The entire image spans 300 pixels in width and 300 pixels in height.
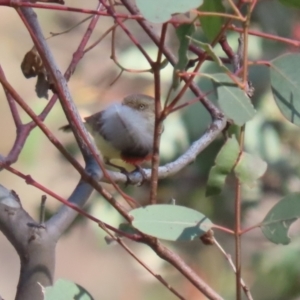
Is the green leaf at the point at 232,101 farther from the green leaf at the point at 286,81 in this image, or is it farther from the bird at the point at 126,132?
the bird at the point at 126,132

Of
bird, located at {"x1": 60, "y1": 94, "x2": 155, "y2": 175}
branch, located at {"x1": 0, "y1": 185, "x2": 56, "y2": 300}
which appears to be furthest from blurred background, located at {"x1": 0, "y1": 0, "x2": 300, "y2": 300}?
branch, located at {"x1": 0, "y1": 185, "x2": 56, "y2": 300}

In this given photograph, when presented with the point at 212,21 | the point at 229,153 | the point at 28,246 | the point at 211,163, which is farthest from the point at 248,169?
the point at 211,163

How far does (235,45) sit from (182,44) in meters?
1.06

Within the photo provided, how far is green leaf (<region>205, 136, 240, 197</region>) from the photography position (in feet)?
1.85

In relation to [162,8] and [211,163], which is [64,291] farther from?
[211,163]

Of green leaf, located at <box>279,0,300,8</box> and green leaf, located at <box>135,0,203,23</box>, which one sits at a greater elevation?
green leaf, located at <box>279,0,300,8</box>

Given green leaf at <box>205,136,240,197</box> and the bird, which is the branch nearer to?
green leaf at <box>205,136,240,197</box>

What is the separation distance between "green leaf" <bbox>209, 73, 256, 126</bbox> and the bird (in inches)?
34.0

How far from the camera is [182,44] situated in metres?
0.54

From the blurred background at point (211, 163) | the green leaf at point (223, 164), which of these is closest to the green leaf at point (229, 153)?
the green leaf at point (223, 164)

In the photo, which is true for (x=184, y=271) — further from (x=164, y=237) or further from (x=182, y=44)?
(x=182, y=44)

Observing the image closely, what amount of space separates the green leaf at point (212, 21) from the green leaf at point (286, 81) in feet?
0.19

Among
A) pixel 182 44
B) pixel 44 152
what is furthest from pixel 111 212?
pixel 44 152

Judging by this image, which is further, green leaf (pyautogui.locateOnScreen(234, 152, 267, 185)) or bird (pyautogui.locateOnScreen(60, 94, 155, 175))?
bird (pyautogui.locateOnScreen(60, 94, 155, 175))
